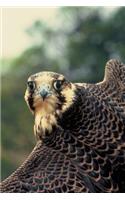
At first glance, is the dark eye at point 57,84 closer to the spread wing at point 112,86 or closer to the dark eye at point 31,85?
the dark eye at point 31,85

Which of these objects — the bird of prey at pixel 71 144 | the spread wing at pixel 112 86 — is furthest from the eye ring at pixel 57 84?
the spread wing at pixel 112 86

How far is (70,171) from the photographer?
10.4 feet

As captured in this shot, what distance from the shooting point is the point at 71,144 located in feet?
10.4

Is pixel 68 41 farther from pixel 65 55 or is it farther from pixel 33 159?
pixel 33 159

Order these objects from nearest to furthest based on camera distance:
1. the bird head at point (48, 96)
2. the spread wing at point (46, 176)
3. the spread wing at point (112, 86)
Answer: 1. the bird head at point (48, 96)
2. the spread wing at point (46, 176)
3. the spread wing at point (112, 86)

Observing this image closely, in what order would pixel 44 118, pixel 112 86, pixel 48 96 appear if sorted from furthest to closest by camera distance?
pixel 112 86 → pixel 44 118 → pixel 48 96

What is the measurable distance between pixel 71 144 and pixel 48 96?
0.85ft

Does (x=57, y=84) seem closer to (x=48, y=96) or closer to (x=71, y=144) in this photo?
(x=48, y=96)

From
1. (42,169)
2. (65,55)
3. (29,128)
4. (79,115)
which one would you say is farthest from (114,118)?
(65,55)

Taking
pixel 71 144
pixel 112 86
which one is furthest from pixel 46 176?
pixel 112 86

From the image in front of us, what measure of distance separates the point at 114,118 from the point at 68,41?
27.9 ft

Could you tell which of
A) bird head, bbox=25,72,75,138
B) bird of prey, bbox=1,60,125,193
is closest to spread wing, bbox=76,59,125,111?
bird of prey, bbox=1,60,125,193

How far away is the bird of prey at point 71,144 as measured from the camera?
311 centimetres

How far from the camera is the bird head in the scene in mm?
3027
